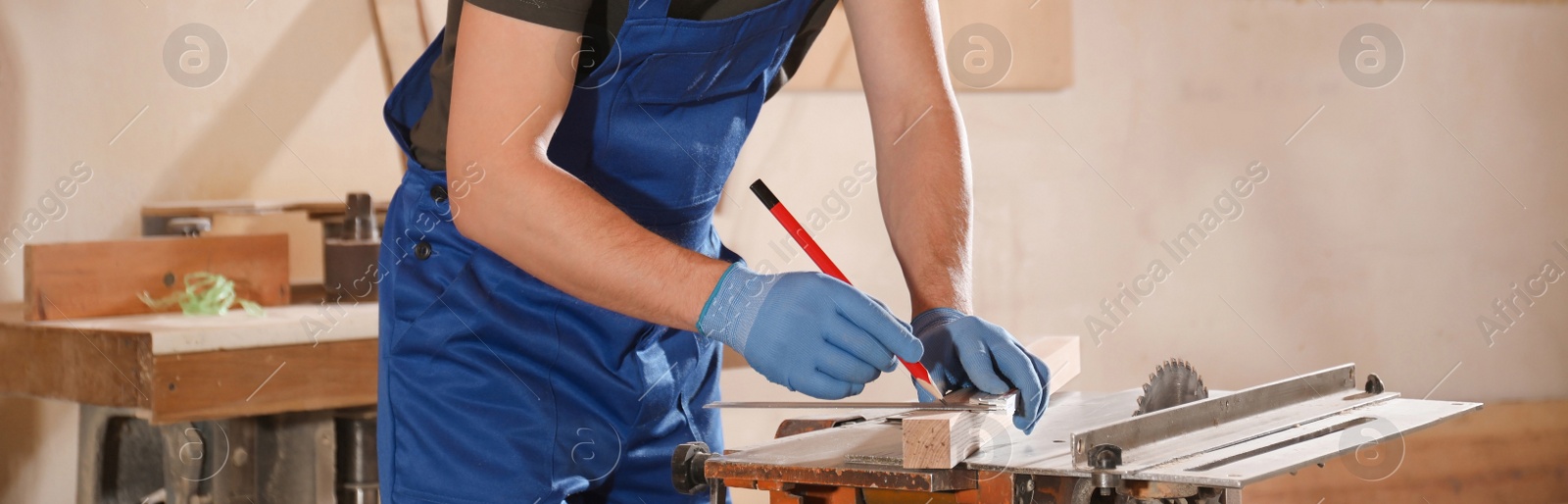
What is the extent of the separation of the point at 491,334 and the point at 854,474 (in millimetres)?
449

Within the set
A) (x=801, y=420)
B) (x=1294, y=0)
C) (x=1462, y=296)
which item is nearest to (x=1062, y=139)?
(x=1294, y=0)

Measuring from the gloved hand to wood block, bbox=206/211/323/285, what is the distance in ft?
5.39

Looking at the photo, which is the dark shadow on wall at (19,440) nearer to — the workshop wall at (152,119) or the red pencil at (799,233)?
the workshop wall at (152,119)

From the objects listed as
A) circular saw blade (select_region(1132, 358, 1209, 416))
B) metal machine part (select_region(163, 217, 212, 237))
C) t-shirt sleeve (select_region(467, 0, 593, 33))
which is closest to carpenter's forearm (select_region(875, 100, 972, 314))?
circular saw blade (select_region(1132, 358, 1209, 416))

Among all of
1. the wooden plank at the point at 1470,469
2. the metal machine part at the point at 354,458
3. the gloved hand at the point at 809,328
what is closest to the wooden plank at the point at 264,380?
the metal machine part at the point at 354,458

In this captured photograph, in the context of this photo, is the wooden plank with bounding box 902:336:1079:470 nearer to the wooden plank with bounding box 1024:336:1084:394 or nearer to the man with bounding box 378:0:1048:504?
the man with bounding box 378:0:1048:504

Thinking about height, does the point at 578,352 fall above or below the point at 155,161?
below

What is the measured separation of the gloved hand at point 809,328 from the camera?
109 centimetres

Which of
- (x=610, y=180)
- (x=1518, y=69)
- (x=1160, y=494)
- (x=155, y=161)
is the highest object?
(x=1518, y=69)

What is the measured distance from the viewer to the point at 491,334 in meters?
1.29

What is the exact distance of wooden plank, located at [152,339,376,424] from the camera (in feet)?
6.03

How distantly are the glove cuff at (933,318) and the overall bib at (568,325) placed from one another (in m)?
0.27

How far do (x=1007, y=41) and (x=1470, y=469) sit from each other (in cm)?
158

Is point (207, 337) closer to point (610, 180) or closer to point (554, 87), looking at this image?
point (610, 180)
